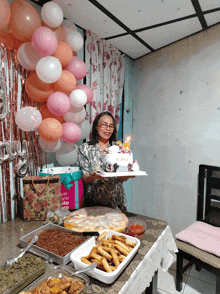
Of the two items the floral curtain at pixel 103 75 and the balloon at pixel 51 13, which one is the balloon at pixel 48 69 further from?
the floral curtain at pixel 103 75

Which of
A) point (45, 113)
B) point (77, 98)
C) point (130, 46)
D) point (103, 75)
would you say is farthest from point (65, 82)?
point (130, 46)

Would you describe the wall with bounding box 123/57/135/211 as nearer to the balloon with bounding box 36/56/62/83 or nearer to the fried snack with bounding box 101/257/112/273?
the balloon with bounding box 36/56/62/83

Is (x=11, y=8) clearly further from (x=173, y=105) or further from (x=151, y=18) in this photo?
(x=173, y=105)

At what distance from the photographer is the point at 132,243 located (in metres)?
1.09

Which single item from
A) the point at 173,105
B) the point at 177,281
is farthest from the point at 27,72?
the point at 177,281

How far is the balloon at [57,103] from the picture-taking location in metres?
1.43

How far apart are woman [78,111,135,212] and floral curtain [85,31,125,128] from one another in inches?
14.8

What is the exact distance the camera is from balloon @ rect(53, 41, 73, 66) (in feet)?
4.83

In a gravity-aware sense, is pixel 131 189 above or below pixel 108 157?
below

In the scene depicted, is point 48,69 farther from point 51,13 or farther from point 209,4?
point 209,4

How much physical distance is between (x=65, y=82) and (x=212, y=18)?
71.3 inches

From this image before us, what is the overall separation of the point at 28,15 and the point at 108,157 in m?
1.09

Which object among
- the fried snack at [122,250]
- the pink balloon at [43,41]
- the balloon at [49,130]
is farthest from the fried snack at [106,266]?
the pink balloon at [43,41]

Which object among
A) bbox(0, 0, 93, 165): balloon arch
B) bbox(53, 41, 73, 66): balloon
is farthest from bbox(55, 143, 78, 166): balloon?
bbox(53, 41, 73, 66): balloon
